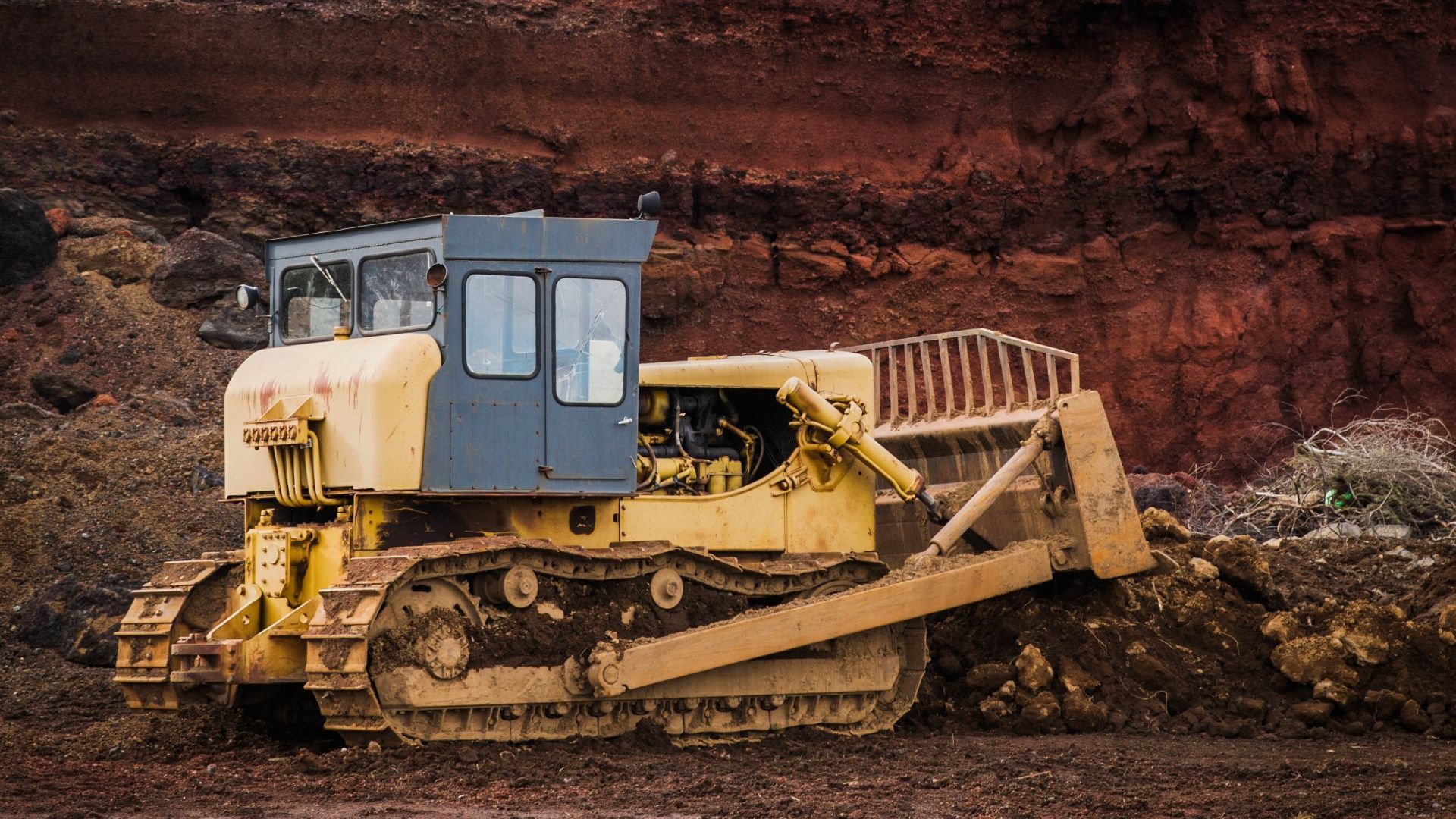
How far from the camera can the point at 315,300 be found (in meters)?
10.9

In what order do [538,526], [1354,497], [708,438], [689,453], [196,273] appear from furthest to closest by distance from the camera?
[196,273]
[1354,497]
[708,438]
[689,453]
[538,526]

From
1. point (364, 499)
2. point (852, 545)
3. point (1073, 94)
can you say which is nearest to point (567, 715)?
point (364, 499)

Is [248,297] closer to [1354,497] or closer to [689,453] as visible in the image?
[689,453]

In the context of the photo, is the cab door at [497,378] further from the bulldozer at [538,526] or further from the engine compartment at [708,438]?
the engine compartment at [708,438]

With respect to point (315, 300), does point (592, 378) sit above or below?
below

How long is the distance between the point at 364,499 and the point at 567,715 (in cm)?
175

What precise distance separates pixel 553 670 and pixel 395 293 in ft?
8.31

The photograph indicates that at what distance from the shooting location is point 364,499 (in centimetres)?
991

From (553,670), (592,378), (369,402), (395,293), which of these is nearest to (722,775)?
(553,670)

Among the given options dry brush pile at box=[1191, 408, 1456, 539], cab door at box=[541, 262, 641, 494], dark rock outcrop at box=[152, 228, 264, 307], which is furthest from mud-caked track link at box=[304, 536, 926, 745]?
dark rock outcrop at box=[152, 228, 264, 307]

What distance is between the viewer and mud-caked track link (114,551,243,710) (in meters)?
10.5

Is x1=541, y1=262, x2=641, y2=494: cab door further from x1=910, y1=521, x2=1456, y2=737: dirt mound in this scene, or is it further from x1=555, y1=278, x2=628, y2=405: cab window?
x1=910, y1=521, x2=1456, y2=737: dirt mound

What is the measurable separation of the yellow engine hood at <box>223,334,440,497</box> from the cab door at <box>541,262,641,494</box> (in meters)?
0.80

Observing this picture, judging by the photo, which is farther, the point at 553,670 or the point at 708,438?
the point at 708,438
